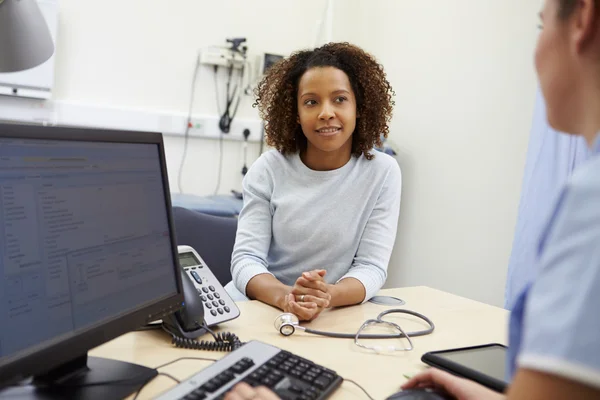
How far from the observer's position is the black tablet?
0.83 meters

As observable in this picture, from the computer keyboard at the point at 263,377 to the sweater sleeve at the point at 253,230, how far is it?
520 millimetres

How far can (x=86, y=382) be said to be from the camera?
767 mm

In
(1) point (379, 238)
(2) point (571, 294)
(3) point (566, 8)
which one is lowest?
(1) point (379, 238)

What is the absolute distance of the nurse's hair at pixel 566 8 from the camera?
48cm

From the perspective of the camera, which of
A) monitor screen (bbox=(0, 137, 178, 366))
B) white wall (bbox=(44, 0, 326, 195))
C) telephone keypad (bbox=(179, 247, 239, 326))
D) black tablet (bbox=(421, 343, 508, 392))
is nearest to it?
monitor screen (bbox=(0, 137, 178, 366))

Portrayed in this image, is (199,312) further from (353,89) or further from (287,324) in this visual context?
(353,89)

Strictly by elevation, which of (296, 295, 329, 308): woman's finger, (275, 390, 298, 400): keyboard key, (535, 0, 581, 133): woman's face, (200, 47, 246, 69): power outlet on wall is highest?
(200, 47, 246, 69): power outlet on wall

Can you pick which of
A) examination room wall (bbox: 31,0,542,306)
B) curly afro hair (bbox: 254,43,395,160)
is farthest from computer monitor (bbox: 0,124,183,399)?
examination room wall (bbox: 31,0,542,306)

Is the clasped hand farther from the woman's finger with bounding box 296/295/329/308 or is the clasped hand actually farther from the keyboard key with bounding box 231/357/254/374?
the keyboard key with bounding box 231/357/254/374

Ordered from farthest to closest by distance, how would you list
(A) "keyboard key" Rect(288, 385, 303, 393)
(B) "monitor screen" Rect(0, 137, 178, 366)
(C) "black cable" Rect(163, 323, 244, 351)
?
(C) "black cable" Rect(163, 323, 244, 351), (A) "keyboard key" Rect(288, 385, 303, 393), (B) "monitor screen" Rect(0, 137, 178, 366)

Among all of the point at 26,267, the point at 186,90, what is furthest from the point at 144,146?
the point at 186,90

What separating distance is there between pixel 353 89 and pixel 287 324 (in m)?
0.84

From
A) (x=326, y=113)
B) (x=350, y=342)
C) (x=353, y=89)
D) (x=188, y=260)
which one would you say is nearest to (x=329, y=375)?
(x=350, y=342)

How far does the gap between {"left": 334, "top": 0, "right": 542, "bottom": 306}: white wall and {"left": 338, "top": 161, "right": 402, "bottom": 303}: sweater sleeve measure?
973 mm
